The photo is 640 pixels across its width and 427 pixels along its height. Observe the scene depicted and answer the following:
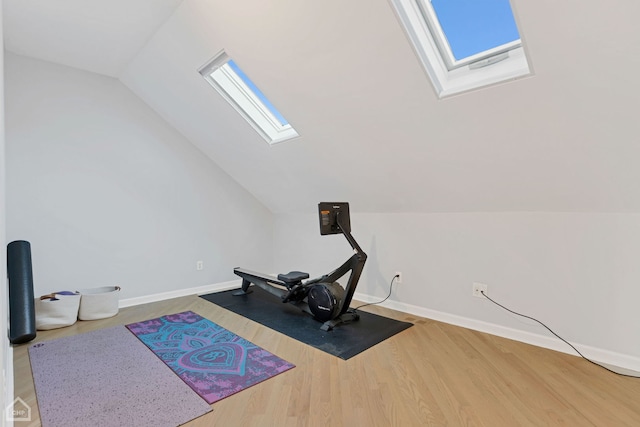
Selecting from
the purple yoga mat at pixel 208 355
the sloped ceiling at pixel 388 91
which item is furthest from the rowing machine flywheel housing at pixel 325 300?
the sloped ceiling at pixel 388 91

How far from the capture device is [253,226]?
4.70m

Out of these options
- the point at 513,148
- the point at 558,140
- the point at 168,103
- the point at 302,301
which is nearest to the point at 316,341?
the point at 302,301

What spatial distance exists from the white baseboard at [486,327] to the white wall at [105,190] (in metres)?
0.09

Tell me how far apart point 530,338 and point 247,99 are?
3.22 m

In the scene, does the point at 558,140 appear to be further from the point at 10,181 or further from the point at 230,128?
the point at 10,181

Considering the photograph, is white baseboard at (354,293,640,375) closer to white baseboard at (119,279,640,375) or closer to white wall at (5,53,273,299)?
white baseboard at (119,279,640,375)

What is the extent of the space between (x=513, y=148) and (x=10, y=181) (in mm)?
4110

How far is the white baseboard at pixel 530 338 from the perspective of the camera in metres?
2.17

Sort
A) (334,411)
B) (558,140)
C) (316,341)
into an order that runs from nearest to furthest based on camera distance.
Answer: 1. (334,411)
2. (558,140)
3. (316,341)

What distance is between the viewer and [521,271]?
2.62 m

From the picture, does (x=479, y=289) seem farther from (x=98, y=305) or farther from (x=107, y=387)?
(x=98, y=305)

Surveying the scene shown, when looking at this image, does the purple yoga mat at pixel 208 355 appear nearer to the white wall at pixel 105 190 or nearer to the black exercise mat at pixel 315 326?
the black exercise mat at pixel 315 326

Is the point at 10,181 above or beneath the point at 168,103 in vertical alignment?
beneath

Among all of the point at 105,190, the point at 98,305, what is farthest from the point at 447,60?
the point at 98,305
